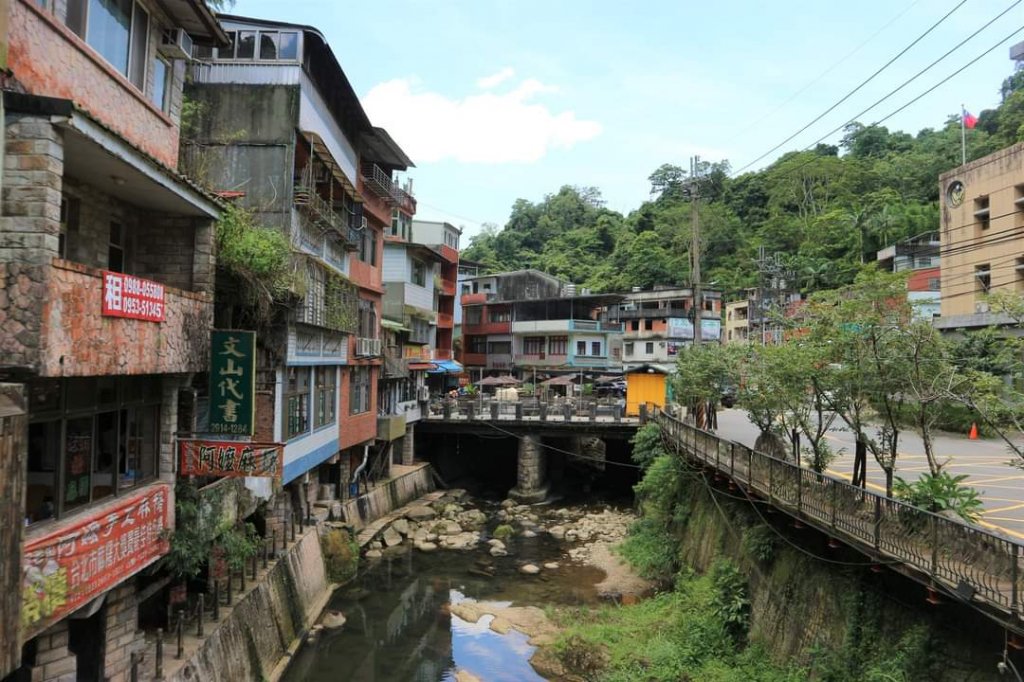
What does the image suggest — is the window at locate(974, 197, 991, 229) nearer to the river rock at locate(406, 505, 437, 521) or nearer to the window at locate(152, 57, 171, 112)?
the river rock at locate(406, 505, 437, 521)

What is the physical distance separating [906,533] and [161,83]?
1419 centimetres

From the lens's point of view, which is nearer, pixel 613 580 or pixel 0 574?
pixel 0 574

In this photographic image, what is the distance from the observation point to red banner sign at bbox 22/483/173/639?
23.2ft

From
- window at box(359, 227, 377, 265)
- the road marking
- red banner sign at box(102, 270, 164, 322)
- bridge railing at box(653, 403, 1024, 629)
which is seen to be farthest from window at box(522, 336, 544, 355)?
red banner sign at box(102, 270, 164, 322)

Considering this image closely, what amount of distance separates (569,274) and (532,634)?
57434mm

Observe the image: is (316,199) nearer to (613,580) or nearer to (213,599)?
(213,599)

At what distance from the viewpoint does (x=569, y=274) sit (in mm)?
73125

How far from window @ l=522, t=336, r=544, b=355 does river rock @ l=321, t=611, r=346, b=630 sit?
123ft

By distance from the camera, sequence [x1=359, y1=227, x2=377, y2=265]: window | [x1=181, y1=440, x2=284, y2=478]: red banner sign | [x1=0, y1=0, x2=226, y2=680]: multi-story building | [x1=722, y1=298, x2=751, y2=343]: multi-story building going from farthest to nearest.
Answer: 1. [x1=722, y1=298, x2=751, y2=343]: multi-story building
2. [x1=359, y1=227, x2=377, y2=265]: window
3. [x1=181, y1=440, x2=284, y2=478]: red banner sign
4. [x1=0, y1=0, x2=226, y2=680]: multi-story building

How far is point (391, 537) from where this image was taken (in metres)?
26.2

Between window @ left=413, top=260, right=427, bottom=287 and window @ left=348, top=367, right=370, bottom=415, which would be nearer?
window @ left=348, top=367, right=370, bottom=415

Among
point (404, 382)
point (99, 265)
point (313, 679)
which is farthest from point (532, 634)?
point (404, 382)

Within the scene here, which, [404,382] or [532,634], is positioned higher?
[404,382]

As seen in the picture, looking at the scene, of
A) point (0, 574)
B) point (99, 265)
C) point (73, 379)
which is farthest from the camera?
point (99, 265)
